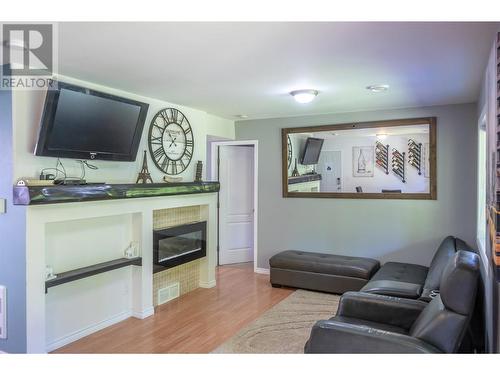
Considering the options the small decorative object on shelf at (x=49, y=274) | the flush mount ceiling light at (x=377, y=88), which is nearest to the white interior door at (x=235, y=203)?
the flush mount ceiling light at (x=377, y=88)

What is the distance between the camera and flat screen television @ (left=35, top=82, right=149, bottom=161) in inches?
110

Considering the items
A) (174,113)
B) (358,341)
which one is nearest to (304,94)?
(174,113)

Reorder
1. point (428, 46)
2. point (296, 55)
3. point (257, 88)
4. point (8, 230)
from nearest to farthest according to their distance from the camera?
point (428, 46) → point (296, 55) → point (8, 230) → point (257, 88)

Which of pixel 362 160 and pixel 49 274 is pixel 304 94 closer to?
pixel 362 160

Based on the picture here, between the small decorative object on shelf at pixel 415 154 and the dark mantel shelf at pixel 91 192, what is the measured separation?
2624 millimetres

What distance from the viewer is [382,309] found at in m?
2.67

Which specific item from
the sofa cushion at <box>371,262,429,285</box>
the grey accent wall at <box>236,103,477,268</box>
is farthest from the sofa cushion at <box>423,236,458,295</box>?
the grey accent wall at <box>236,103,477,268</box>

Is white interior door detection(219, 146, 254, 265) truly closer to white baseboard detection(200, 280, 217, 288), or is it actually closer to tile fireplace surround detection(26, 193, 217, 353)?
white baseboard detection(200, 280, 217, 288)

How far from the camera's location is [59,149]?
9.62 ft

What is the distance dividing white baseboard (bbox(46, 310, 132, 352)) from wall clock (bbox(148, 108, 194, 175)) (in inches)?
62.2

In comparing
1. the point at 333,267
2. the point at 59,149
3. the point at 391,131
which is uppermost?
the point at 391,131
